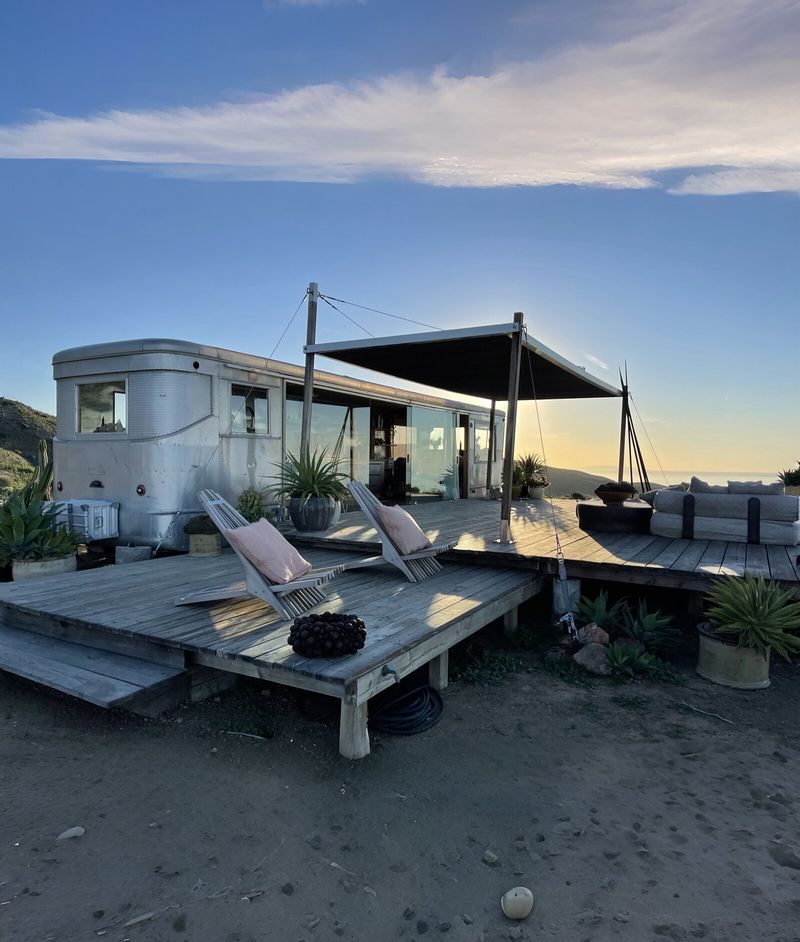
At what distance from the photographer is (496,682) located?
3990mm

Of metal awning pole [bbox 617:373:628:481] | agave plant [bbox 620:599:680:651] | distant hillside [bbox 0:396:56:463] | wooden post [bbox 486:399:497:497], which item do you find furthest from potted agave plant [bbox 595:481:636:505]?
distant hillside [bbox 0:396:56:463]

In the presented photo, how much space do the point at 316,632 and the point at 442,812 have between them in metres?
1.06

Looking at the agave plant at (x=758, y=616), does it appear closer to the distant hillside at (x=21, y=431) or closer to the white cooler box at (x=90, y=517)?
the white cooler box at (x=90, y=517)

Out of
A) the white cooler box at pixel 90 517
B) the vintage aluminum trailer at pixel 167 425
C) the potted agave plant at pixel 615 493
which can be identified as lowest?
the white cooler box at pixel 90 517

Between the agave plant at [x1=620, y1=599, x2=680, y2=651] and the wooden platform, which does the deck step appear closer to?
the wooden platform

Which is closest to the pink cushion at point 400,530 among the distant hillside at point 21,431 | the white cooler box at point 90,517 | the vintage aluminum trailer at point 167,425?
the vintage aluminum trailer at point 167,425

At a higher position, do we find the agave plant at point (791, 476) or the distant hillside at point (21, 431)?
the distant hillside at point (21, 431)

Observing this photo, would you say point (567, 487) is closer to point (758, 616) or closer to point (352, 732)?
point (758, 616)

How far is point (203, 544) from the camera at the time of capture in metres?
6.42

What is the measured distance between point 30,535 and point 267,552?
11.3ft

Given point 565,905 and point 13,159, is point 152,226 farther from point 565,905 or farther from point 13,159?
point 565,905

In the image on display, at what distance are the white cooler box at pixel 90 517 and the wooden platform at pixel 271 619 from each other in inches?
39.7

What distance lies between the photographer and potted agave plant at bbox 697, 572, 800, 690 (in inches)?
151

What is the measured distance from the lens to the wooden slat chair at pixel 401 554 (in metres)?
4.95
